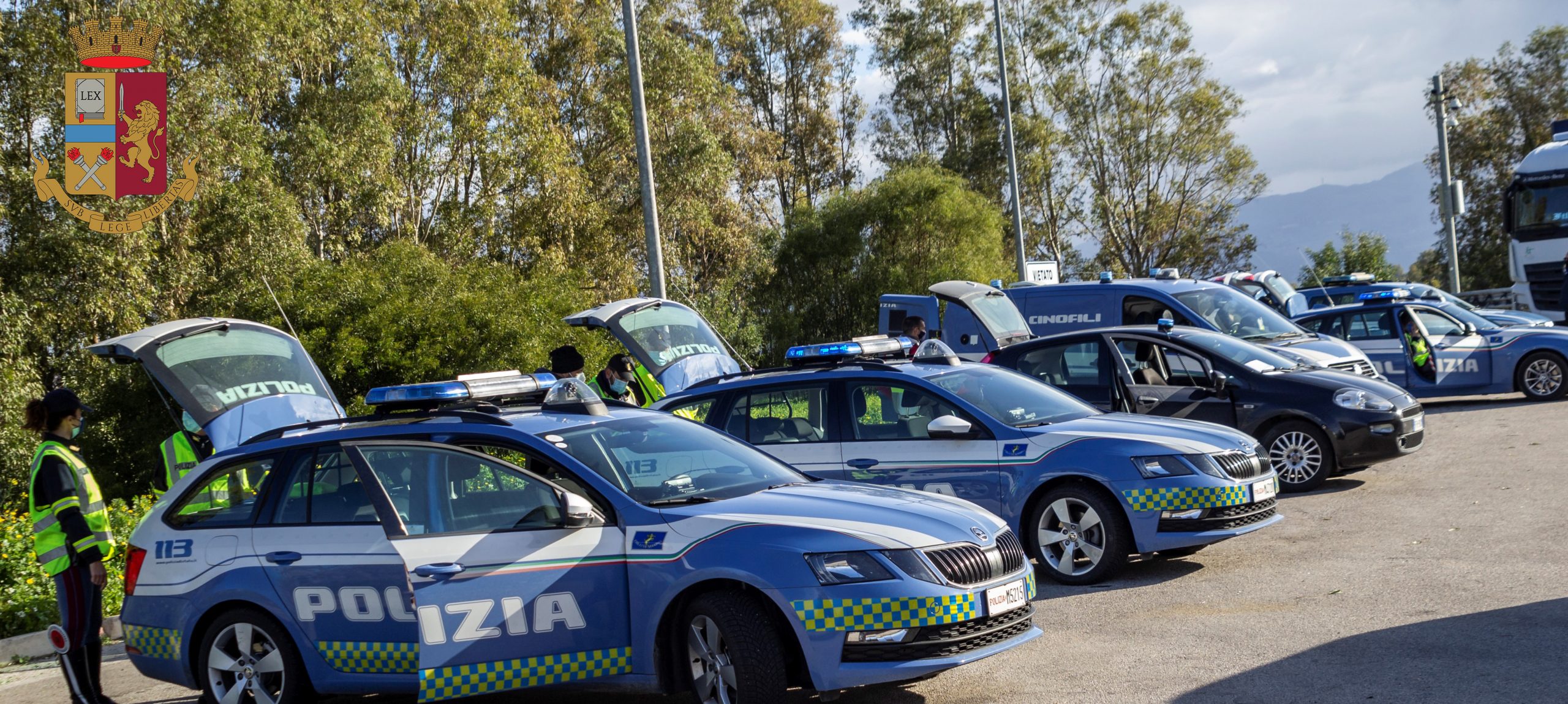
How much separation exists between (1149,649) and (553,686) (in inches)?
120

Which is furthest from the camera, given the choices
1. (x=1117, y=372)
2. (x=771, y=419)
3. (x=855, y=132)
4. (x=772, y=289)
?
(x=855, y=132)

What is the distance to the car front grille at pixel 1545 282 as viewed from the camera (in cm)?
2427

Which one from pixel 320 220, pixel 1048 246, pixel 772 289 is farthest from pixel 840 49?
pixel 320 220

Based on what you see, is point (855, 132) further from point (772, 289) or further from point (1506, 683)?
point (1506, 683)

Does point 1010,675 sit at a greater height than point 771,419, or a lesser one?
lesser

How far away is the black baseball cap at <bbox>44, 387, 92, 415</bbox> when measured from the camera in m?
6.93

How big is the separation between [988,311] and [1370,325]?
521 centimetres

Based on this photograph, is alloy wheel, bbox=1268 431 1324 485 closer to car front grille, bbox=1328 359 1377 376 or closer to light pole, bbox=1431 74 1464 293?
car front grille, bbox=1328 359 1377 376

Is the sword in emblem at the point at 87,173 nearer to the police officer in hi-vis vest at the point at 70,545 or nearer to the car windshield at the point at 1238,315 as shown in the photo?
the police officer in hi-vis vest at the point at 70,545

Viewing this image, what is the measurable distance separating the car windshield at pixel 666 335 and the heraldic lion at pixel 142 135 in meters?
13.4

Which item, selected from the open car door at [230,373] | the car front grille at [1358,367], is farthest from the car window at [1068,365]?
the open car door at [230,373]

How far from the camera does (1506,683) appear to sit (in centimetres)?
541

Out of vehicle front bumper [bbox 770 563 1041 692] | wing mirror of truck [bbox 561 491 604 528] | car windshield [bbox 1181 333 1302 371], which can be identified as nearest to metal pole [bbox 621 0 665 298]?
car windshield [bbox 1181 333 1302 371]

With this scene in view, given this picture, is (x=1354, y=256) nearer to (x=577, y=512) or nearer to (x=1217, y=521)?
(x=1217, y=521)
